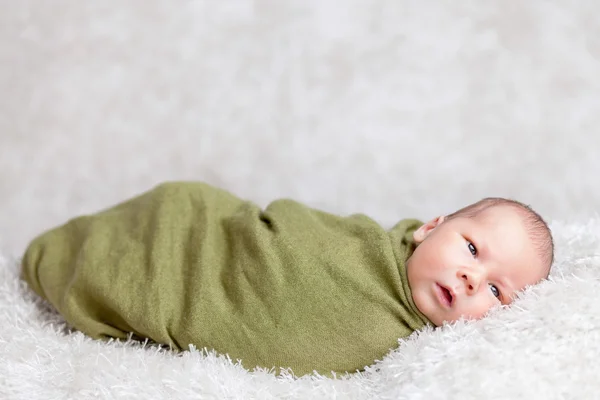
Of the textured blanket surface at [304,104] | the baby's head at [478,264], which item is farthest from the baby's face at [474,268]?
the textured blanket surface at [304,104]

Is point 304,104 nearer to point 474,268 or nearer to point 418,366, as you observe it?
point 474,268

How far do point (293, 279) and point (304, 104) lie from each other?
0.60 metres

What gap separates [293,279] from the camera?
1251mm

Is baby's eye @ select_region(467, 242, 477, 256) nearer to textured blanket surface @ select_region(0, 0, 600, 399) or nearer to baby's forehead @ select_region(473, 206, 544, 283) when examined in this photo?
baby's forehead @ select_region(473, 206, 544, 283)

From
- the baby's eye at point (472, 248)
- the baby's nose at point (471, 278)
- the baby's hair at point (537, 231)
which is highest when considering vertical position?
the baby's hair at point (537, 231)

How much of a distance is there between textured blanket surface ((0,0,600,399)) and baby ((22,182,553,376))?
1.11 feet

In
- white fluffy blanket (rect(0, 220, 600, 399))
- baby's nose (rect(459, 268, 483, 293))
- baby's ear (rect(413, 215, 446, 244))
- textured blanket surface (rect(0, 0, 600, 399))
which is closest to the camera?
white fluffy blanket (rect(0, 220, 600, 399))

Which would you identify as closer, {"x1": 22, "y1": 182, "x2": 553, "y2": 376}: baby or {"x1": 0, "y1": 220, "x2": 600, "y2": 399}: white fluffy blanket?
{"x1": 0, "y1": 220, "x2": 600, "y2": 399}: white fluffy blanket

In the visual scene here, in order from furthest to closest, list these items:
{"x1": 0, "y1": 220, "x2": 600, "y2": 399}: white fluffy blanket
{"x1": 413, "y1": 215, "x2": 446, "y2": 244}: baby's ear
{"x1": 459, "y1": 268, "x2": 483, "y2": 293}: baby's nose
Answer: {"x1": 413, "y1": 215, "x2": 446, "y2": 244}: baby's ear < {"x1": 459, "y1": 268, "x2": 483, "y2": 293}: baby's nose < {"x1": 0, "y1": 220, "x2": 600, "y2": 399}: white fluffy blanket

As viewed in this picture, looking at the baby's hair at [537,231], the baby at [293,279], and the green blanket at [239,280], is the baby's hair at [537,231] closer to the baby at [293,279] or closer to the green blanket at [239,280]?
the baby at [293,279]

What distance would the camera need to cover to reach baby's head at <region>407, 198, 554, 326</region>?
1.19 m

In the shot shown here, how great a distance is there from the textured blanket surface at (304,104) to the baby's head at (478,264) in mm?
374

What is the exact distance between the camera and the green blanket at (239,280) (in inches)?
47.7

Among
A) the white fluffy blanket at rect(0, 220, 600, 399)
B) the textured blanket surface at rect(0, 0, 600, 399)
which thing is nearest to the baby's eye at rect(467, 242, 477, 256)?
the white fluffy blanket at rect(0, 220, 600, 399)
